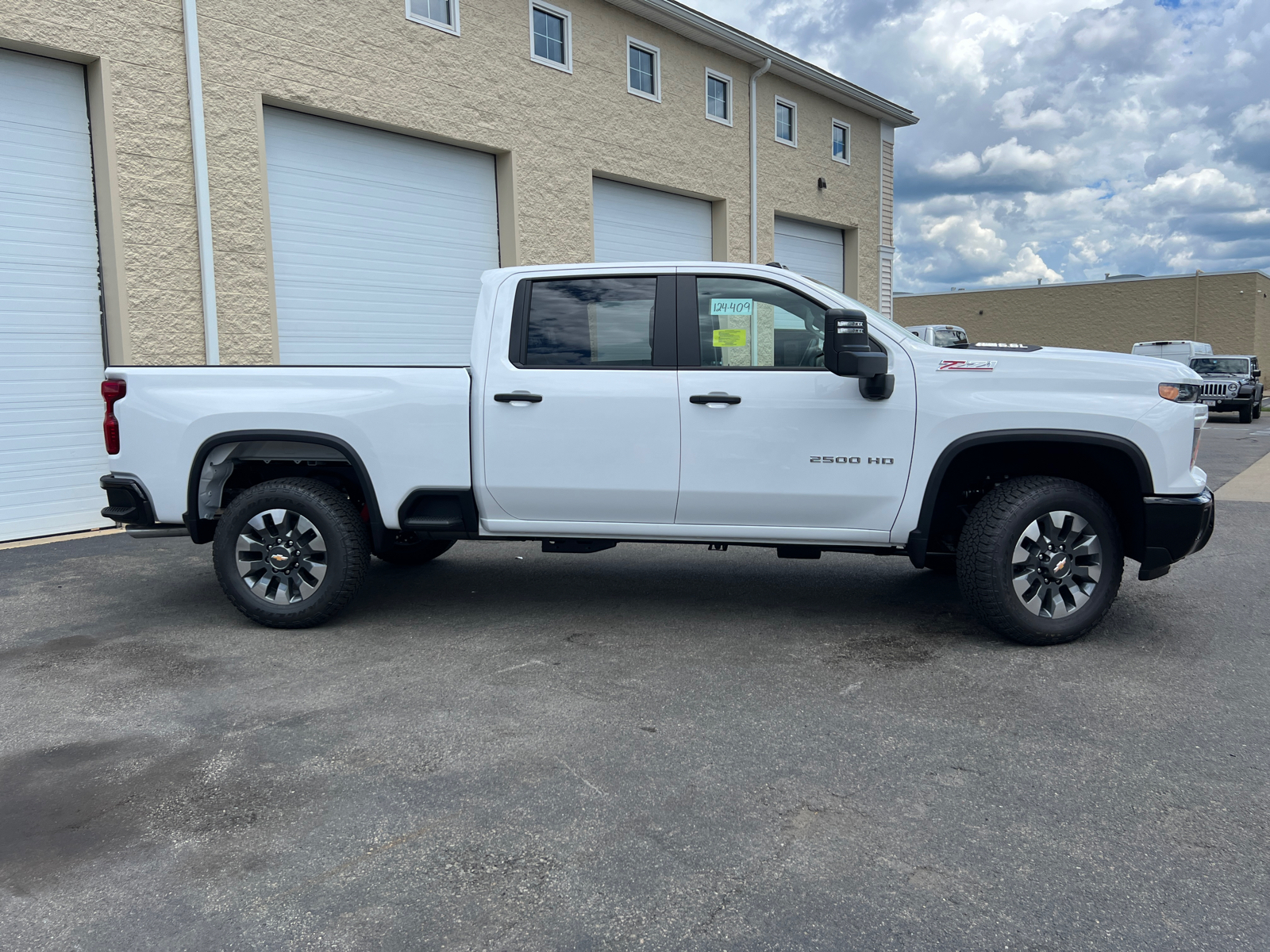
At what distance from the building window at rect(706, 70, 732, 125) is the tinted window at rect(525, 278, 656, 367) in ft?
39.7

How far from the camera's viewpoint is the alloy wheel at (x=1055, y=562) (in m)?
4.90

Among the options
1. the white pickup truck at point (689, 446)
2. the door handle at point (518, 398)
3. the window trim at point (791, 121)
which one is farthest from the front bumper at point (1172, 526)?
the window trim at point (791, 121)

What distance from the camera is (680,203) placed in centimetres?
1587

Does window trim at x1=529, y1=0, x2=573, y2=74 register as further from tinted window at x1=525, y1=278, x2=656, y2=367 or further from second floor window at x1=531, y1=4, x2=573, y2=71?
tinted window at x1=525, y1=278, x2=656, y2=367

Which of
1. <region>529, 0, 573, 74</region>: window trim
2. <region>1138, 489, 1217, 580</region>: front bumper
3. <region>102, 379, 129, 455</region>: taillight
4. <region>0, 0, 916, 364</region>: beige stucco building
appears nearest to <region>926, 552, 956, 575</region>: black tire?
<region>1138, 489, 1217, 580</region>: front bumper

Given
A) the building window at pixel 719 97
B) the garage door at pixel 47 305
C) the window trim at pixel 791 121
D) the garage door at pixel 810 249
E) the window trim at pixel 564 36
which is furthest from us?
the garage door at pixel 810 249

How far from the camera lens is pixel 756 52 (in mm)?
16578

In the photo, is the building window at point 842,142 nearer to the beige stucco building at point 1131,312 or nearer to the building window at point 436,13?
the building window at point 436,13

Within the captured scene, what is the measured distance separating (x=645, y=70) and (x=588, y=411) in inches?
459

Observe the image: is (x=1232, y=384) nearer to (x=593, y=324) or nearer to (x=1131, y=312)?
(x=593, y=324)

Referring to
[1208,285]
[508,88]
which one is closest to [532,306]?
[508,88]

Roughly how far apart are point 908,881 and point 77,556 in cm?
740

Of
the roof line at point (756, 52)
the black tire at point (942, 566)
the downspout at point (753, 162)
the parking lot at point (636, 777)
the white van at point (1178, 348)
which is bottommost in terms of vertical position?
the parking lot at point (636, 777)

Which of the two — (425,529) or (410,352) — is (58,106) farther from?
(425,529)
